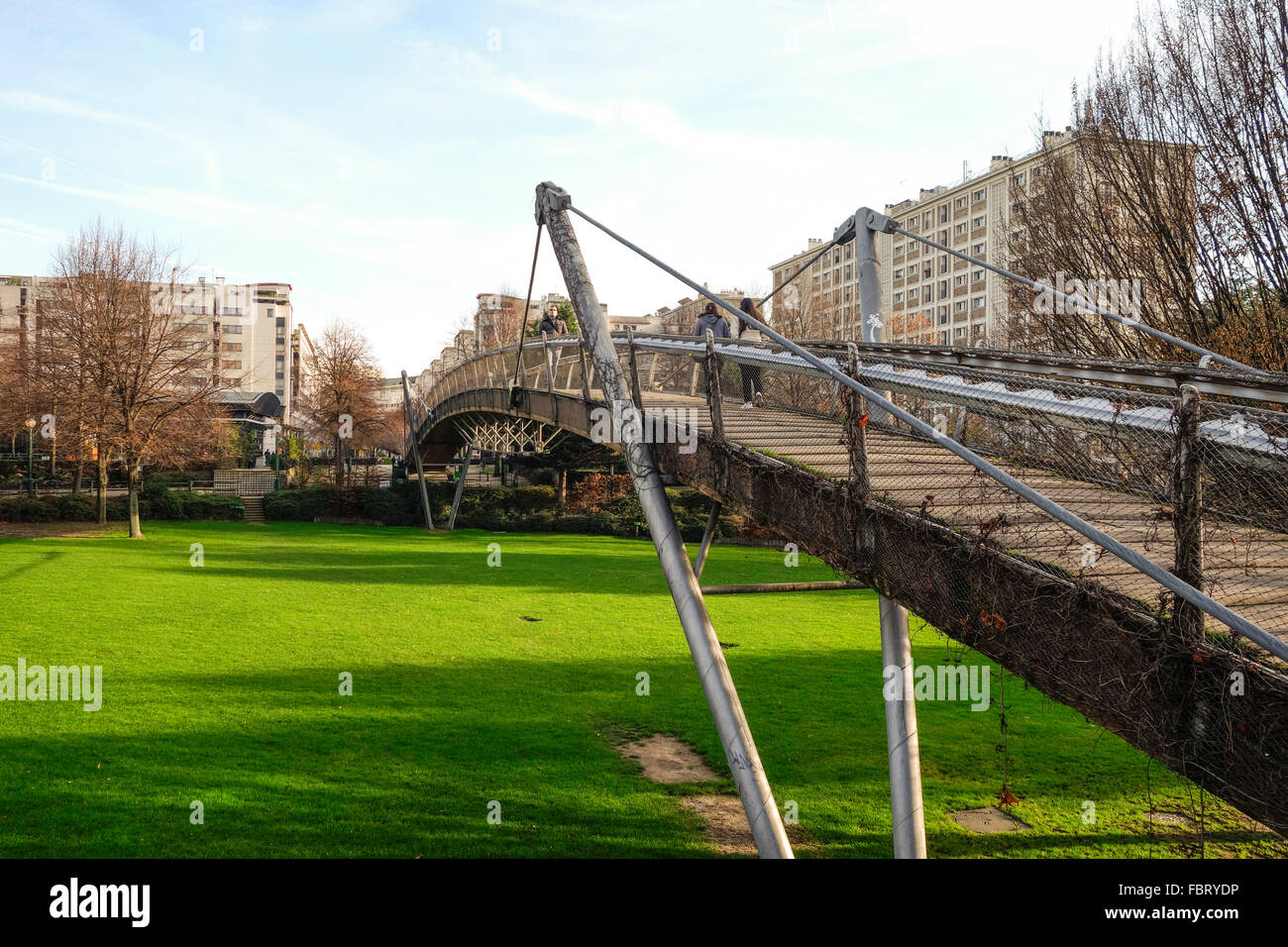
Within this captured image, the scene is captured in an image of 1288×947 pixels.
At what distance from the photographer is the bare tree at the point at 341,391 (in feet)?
175

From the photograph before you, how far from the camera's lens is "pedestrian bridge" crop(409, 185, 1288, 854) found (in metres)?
4.06

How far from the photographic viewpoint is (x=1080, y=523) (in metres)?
4.16

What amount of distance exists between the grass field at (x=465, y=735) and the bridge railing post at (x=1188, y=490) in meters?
2.32

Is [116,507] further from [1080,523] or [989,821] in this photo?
[1080,523]

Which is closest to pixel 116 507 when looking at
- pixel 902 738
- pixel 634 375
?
pixel 634 375

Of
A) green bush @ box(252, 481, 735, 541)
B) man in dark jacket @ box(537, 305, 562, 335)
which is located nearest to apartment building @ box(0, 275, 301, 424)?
green bush @ box(252, 481, 735, 541)

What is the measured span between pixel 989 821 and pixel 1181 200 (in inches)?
501

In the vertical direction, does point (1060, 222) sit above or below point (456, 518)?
above

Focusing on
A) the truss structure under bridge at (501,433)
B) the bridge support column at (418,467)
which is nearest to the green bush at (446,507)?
the bridge support column at (418,467)

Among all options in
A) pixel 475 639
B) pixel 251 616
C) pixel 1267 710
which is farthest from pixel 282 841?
pixel 251 616
